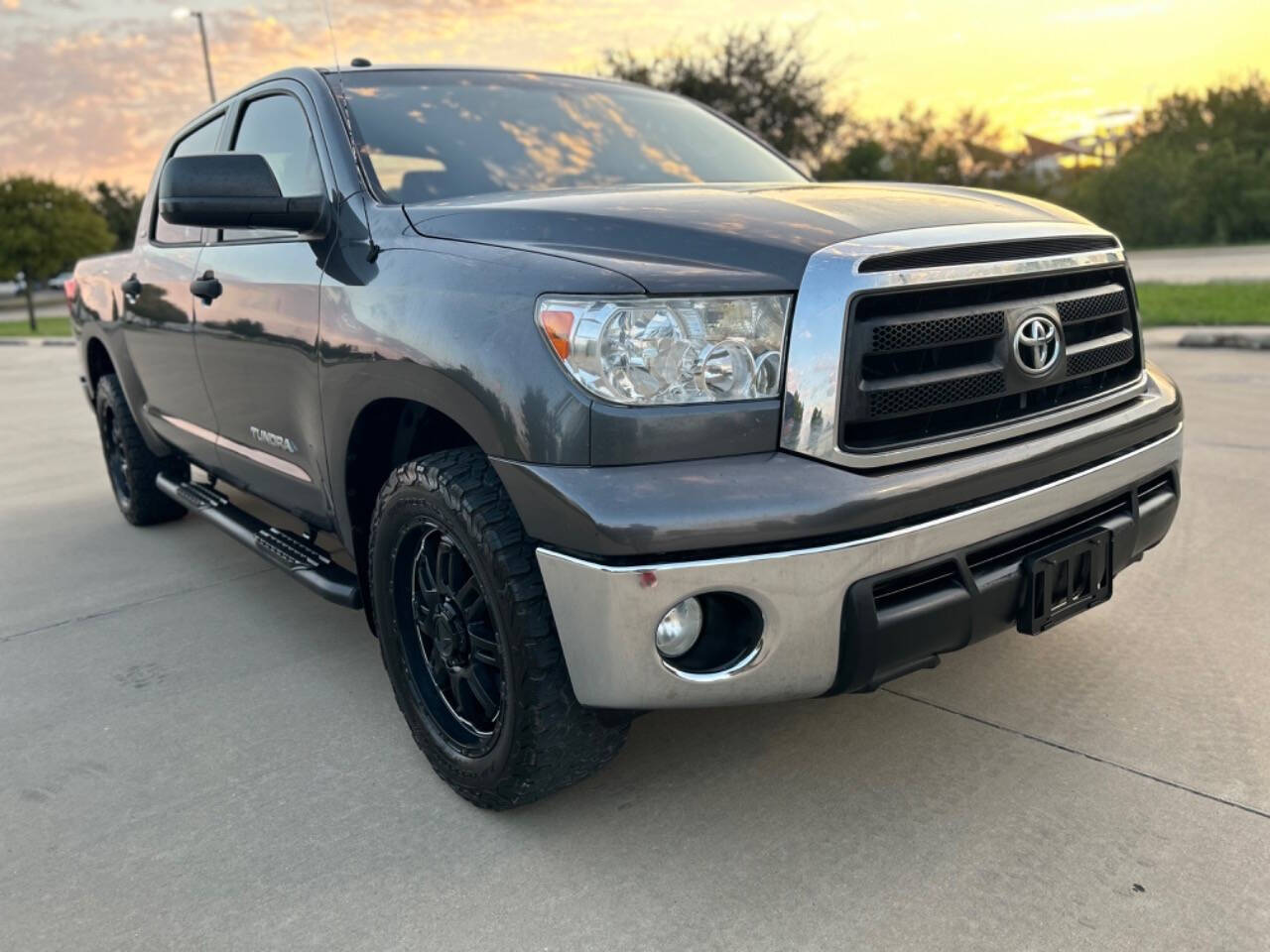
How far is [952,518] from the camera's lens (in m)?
2.11

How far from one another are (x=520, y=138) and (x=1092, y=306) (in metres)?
1.73

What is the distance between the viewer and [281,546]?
3.40 meters

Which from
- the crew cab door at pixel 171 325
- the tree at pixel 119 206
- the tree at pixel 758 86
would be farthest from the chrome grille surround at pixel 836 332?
the tree at pixel 119 206

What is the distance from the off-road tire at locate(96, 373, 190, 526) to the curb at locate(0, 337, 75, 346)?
51.9 feet

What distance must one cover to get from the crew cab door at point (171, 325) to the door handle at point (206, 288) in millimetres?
159

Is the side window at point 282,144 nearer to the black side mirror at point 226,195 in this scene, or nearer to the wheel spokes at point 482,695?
the black side mirror at point 226,195

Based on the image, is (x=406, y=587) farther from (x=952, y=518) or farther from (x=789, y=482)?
(x=952, y=518)

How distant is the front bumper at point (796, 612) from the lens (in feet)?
6.47

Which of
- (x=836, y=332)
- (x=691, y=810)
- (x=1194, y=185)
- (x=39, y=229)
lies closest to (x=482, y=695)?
(x=691, y=810)

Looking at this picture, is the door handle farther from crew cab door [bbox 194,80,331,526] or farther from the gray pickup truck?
the gray pickup truck

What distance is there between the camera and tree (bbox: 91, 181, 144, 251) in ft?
181

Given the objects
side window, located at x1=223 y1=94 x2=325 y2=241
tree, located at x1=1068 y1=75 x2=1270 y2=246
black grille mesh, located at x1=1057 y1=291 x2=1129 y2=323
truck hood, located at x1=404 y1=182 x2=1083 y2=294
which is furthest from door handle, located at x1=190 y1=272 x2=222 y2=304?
tree, located at x1=1068 y1=75 x2=1270 y2=246

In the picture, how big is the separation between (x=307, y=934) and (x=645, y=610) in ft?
3.04

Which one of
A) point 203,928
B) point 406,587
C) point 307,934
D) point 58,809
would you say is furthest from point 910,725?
point 58,809
